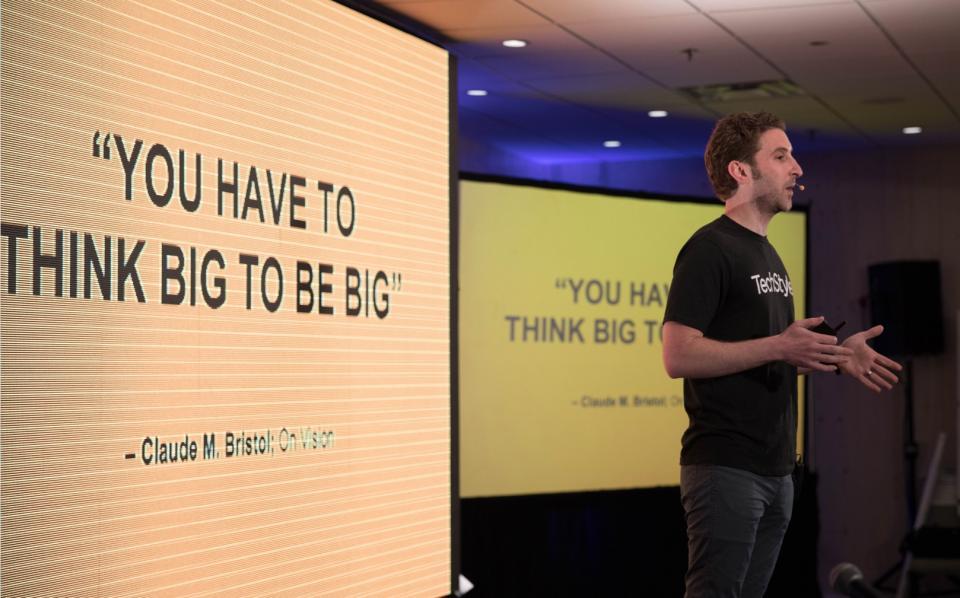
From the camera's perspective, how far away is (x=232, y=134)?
12.3 ft

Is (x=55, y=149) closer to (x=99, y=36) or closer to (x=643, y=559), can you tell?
(x=99, y=36)

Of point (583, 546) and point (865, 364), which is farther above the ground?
point (865, 364)

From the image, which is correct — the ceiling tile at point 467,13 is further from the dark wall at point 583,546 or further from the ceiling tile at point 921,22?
the dark wall at point 583,546

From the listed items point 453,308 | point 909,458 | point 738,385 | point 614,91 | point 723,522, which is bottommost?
point 909,458

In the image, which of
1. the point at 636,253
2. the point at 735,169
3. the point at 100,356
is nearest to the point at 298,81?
the point at 100,356

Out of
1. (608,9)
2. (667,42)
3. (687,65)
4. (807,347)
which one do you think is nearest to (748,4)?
(608,9)

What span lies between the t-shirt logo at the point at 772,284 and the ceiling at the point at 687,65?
7.31 feet

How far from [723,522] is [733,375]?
0.30 metres

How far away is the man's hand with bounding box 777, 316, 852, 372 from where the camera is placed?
2.33 metres

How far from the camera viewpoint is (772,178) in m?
2.66

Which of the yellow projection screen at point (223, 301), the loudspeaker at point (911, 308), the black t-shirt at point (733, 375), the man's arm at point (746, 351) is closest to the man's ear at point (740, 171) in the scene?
the black t-shirt at point (733, 375)

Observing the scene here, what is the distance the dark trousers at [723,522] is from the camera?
2.41 meters

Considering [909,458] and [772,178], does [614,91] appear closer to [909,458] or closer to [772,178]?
[909,458]

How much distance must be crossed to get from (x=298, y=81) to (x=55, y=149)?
47.5 inches
